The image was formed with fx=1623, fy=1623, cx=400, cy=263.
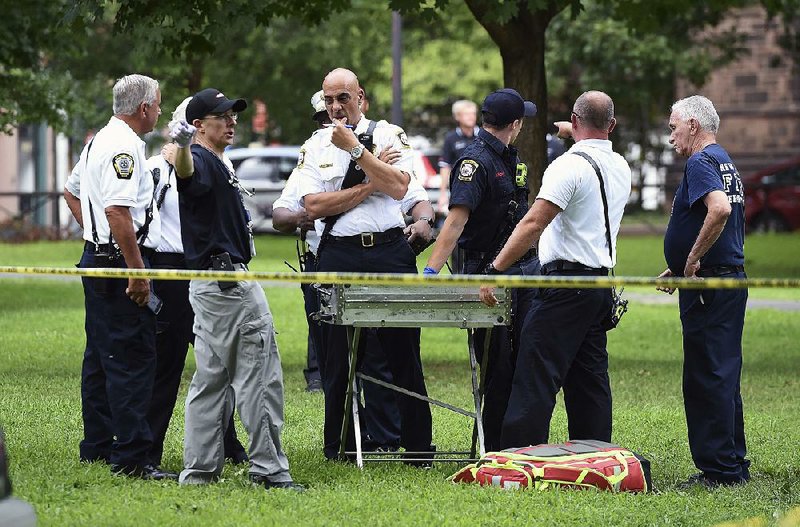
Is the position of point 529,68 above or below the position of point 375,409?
above

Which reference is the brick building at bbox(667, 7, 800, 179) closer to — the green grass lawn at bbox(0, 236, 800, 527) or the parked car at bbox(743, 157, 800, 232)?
the parked car at bbox(743, 157, 800, 232)

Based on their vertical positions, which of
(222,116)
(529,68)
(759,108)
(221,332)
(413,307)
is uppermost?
(759,108)

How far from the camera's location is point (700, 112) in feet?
26.6

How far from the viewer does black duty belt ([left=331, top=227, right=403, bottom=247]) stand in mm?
8352

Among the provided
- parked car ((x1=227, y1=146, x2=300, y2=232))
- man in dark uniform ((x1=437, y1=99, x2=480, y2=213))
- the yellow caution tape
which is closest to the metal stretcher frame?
the yellow caution tape

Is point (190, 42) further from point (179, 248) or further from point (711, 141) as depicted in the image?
point (711, 141)

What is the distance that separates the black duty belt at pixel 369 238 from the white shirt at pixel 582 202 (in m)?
0.81

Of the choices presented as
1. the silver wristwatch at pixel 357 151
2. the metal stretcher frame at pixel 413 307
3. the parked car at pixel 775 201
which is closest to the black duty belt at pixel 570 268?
the metal stretcher frame at pixel 413 307

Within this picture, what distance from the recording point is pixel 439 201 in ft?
99.1

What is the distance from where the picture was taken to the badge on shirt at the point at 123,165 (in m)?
7.71

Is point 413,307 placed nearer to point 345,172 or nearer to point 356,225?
point 356,225

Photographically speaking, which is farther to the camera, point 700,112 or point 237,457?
point 237,457

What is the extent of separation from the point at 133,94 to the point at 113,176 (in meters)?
0.46

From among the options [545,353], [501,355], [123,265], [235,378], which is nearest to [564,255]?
[545,353]
